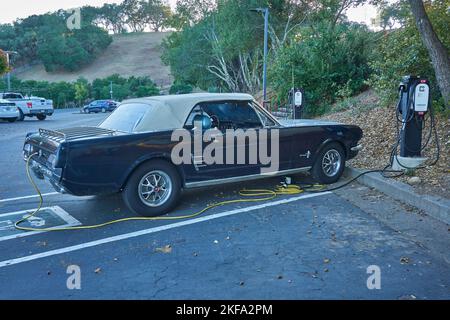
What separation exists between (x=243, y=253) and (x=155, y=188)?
5.88ft

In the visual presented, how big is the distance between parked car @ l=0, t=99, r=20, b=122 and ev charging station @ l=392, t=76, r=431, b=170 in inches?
866

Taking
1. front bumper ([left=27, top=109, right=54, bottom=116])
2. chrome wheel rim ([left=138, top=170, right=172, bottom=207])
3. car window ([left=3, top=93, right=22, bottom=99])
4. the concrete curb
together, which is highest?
car window ([left=3, top=93, right=22, bottom=99])

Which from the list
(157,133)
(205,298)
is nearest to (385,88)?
(157,133)

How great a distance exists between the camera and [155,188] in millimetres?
5598

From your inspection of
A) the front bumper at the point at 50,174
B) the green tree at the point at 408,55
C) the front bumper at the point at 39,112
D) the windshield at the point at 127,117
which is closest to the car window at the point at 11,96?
the front bumper at the point at 39,112

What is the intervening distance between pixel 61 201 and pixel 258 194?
2.99 meters

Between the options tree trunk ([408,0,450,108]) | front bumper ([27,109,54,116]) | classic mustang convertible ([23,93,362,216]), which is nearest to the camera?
classic mustang convertible ([23,93,362,216])

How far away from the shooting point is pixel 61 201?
6484 millimetres

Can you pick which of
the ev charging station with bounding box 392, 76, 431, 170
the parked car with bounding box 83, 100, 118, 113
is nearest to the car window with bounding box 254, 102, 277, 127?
the ev charging station with bounding box 392, 76, 431, 170

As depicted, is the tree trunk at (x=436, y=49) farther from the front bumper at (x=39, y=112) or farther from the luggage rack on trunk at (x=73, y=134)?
the front bumper at (x=39, y=112)

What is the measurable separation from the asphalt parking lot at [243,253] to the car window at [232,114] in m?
1.18

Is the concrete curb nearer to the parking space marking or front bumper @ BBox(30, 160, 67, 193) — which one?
the parking space marking

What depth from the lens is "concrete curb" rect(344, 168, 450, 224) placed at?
522 centimetres
